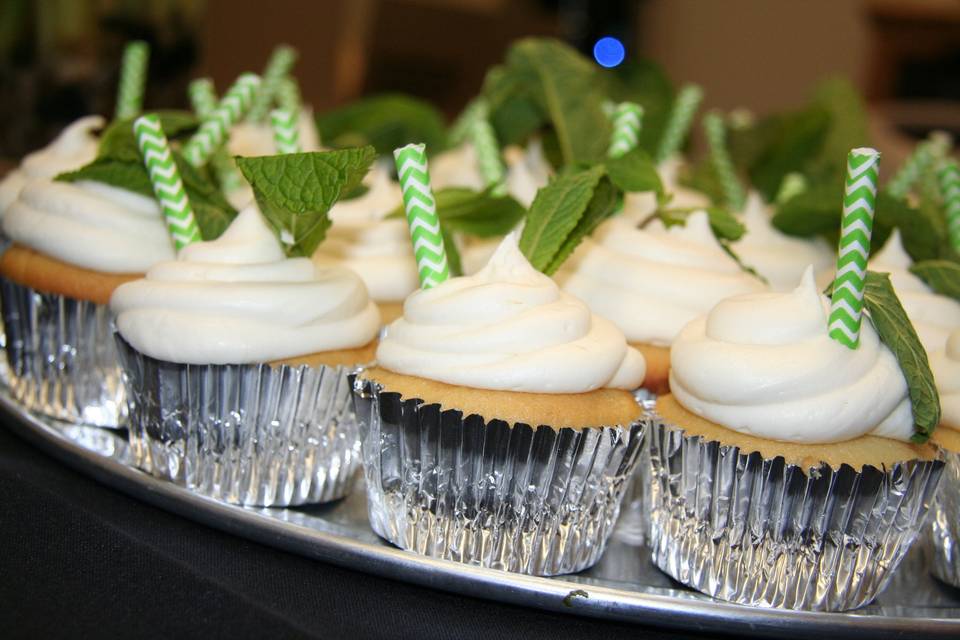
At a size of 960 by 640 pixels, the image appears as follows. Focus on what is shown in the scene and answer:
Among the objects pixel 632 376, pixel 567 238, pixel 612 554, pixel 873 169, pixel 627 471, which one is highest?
pixel 873 169

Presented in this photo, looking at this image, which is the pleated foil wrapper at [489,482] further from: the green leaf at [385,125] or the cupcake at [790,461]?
the green leaf at [385,125]

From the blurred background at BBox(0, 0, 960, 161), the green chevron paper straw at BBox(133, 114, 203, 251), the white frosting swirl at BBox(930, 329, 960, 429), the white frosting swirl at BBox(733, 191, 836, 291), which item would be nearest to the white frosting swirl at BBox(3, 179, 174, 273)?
the green chevron paper straw at BBox(133, 114, 203, 251)

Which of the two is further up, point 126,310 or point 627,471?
point 126,310

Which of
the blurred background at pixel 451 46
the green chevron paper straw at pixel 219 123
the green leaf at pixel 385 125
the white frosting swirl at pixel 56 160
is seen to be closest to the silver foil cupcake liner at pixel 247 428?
the green chevron paper straw at pixel 219 123

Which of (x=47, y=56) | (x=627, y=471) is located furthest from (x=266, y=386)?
(x=47, y=56)

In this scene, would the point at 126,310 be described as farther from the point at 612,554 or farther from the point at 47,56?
the point at 47,56

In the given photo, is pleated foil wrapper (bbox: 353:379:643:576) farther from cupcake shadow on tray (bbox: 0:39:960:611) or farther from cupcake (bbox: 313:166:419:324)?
cupcake (bbox: 313:166:419:324)
